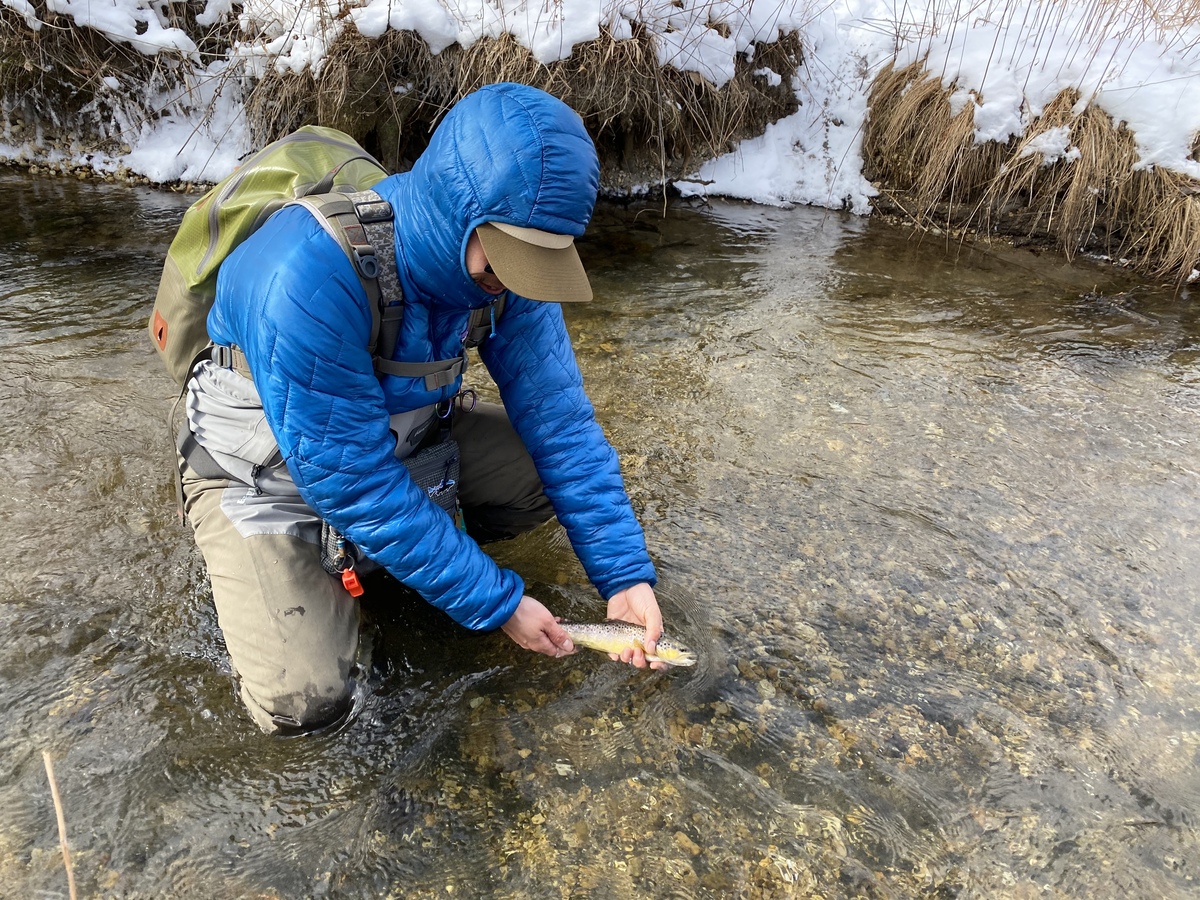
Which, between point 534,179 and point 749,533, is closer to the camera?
point 534,179

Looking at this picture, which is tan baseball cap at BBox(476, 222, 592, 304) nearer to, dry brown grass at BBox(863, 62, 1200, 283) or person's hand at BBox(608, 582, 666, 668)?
person's hand at BBox(608, 582, 666, 668)

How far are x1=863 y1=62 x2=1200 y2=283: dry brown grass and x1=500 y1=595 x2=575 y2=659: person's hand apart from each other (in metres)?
6.39

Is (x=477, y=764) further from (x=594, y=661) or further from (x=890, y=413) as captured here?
(x=890, y=413)

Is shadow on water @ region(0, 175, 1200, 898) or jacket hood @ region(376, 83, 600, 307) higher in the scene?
jacket hood @ region(376, 83, 600, 307)

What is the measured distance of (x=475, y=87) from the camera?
656 cm

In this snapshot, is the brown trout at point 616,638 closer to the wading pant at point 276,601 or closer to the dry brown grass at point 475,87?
the wading pant at point 276,601

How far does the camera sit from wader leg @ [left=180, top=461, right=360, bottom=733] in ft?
8.31

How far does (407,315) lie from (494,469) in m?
1.04

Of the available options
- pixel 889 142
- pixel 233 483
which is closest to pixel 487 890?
pixel 233 483

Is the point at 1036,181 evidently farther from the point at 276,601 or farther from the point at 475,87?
the point at 276,601

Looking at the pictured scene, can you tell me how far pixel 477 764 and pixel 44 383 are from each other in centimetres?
358

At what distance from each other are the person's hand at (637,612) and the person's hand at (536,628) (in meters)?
0.23

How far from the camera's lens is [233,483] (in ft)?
8.95

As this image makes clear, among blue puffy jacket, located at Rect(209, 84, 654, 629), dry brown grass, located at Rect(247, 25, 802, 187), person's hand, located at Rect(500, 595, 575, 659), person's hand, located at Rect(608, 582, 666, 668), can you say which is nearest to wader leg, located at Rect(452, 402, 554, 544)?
blue puffy jacket, located at Rect(209, 84, 654, 629)
